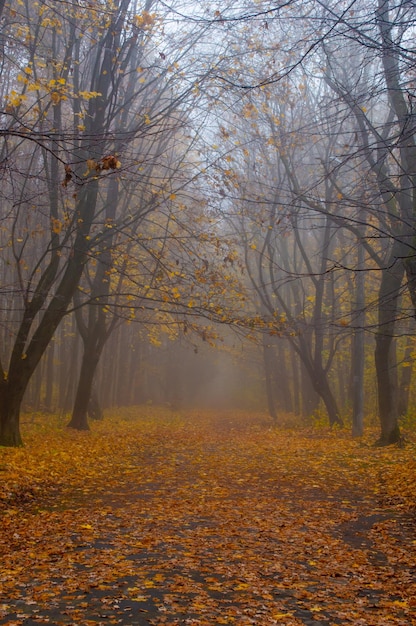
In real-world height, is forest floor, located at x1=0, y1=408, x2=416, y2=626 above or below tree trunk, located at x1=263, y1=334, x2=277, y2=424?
below

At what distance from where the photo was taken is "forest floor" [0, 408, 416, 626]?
463 centimetres

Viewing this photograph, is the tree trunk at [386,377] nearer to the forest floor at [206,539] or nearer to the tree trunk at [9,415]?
the forest floor at [206,539]

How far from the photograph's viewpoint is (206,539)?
6867mm

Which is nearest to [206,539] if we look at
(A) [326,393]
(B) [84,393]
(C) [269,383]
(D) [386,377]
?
(D) [386,377]

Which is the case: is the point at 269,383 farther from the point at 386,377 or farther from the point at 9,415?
the point at 9,415

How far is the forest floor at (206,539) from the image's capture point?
4.63 m

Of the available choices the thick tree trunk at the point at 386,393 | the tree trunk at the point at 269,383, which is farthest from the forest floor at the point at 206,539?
the tree trunk at the point at 269,383

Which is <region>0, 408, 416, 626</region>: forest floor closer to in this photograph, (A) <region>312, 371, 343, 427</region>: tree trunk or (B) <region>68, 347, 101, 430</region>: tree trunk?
(B) <region>68, 347, 101, 430</region>: tree trunk

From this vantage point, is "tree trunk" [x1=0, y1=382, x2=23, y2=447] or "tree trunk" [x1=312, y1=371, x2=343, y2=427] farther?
"tree trunk" [x1=312, y1=371, x2=343, y2=427]

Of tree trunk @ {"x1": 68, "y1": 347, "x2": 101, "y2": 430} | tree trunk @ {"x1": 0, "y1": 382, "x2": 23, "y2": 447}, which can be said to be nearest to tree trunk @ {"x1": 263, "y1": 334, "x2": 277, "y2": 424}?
tree trunk @ {"x1": 68, "y1": 347, "x2": 101, "y2": 430}

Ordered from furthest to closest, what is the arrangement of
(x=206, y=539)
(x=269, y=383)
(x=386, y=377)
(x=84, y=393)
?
(x=269, y=383) → (x=84, y=393) → (x=386, y=377) → (x=206, y=539)

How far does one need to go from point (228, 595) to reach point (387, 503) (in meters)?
4.89

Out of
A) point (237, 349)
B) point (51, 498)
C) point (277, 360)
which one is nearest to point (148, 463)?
point (51, 498)

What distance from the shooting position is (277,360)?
3550cm
